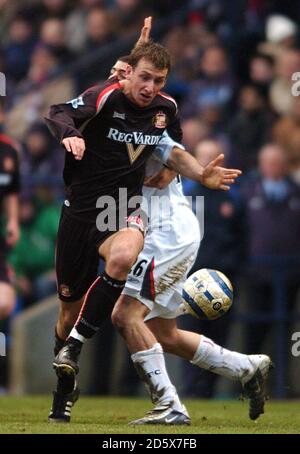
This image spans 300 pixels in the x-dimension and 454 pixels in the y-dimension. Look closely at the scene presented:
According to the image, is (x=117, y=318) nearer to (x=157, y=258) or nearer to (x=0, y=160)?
(x=157, y=258)

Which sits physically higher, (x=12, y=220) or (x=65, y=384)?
(x=12, y=220)

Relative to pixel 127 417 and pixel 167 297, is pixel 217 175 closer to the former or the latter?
pixel 167 297

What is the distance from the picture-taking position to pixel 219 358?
8477mm

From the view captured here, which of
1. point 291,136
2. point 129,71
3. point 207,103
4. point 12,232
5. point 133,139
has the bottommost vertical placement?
point 12,232

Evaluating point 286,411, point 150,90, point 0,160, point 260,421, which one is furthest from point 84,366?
point 150,90

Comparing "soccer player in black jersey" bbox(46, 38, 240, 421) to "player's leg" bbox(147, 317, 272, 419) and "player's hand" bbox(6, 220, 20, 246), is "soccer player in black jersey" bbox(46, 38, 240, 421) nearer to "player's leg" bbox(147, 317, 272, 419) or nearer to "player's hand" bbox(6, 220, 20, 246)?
"player's leg" bbox(147, 317, 272, 419)

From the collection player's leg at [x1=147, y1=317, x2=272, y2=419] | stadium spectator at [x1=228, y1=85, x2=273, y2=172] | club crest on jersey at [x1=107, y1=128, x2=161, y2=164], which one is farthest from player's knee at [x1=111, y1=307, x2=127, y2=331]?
stadium spectator at [x1=228, y1=85, x2=273, y2=172]

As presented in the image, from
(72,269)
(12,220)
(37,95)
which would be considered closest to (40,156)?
(37,95)

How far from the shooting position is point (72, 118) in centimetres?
789

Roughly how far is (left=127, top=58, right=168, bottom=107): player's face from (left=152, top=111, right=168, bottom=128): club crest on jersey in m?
0.21

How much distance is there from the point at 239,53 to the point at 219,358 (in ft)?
20.8

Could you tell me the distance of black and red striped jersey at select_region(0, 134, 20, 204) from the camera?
11.6 m

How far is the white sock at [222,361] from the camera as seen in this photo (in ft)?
27.6

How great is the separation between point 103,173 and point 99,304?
933 millimetres
